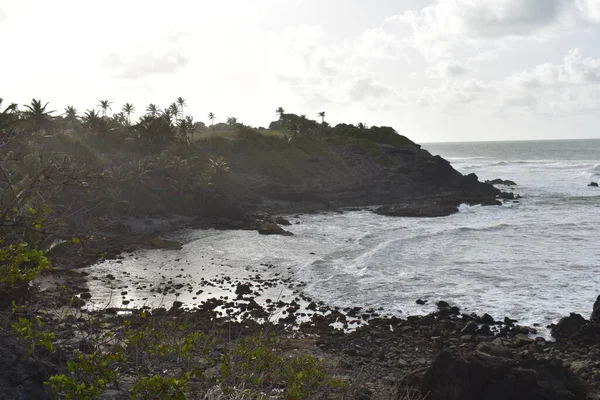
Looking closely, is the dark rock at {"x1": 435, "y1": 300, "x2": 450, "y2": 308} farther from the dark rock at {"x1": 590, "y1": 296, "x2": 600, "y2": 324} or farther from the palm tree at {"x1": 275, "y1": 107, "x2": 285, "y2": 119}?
the palm tree at {"x1": 275, "y1": 107, "x2": 285, "y2": 119}

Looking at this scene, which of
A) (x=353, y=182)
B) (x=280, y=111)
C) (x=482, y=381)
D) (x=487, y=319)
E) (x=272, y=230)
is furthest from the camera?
(x=280, y=111)

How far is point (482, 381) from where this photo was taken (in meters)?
13.7

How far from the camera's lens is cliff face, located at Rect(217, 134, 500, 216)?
66875 millimetres

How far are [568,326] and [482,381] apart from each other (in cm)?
969

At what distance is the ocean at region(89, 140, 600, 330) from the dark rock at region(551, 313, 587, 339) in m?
1.37

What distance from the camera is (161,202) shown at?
54.9 m

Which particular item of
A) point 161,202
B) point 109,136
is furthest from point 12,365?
point 109,136

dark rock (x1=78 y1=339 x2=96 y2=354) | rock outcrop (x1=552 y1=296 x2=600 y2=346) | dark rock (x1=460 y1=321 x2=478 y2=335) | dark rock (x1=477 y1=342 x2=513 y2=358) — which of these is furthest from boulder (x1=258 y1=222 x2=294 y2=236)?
dark rock (x1=78 y1=339 x2=96 y2=354)

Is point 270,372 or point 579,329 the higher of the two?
point 270,372

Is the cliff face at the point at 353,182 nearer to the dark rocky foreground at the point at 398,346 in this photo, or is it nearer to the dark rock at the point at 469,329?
the dark rocky foreground at the point at 398,346

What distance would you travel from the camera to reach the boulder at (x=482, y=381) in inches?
527

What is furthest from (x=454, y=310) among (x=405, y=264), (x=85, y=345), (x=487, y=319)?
(x=85, y=345)

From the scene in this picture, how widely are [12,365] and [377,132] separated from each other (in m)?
102

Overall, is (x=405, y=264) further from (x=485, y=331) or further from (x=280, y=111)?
(x=280, y=111)
